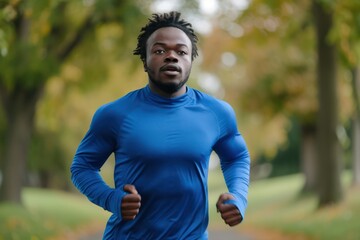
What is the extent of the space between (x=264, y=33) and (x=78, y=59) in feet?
16.2

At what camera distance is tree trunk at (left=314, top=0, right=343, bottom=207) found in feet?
59.1

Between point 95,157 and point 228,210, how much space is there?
75 cm

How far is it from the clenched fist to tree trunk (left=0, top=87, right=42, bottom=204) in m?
14.9

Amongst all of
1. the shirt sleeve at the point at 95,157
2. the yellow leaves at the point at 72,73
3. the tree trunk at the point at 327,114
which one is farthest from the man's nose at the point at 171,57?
the yellow leaves at the point at 72,73

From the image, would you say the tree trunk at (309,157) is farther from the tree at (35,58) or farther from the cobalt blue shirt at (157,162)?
the cobalt blue shirt at (157,162)

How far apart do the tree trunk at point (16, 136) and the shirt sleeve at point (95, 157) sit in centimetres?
1452

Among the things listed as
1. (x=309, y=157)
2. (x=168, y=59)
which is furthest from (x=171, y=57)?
(x=309, y=157)

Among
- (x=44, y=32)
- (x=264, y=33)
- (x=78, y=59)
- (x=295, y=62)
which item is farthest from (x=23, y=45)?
(x=295, y=62)

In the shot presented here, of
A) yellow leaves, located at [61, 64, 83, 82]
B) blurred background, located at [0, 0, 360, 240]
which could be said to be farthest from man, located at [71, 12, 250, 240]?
yellow leaves, located at [61, 64, 83, 82]

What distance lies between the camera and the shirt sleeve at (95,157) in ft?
12.7

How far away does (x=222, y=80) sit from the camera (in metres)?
27.5

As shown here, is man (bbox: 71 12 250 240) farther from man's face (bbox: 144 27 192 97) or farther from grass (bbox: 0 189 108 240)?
grass (bbox: 0 189 108 240)

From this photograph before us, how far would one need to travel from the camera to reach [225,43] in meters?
26.2

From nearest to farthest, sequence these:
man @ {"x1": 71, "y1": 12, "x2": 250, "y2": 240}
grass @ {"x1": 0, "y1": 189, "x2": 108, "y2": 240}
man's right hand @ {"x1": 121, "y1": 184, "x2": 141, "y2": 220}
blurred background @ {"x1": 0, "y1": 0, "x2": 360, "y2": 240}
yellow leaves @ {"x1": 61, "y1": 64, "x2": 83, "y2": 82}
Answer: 1. man's right hand @ {"x1": 121, "y1": 184, "x2": 141, "y2": 220}
2. man @ {"x1": 71, "y1": 12, "x2": 250, "y2": 240}
3. grass @ {"x1": 0, "y1": 189, "x2": 108, "y2": 240}
4. blurred background @ {"x1": 0, "y1": 0, "x2": 360, "y2": 240}
5. yellow leaves @ {"x1": 61, "y1": 64, "x2": 83, "y2": 82}
